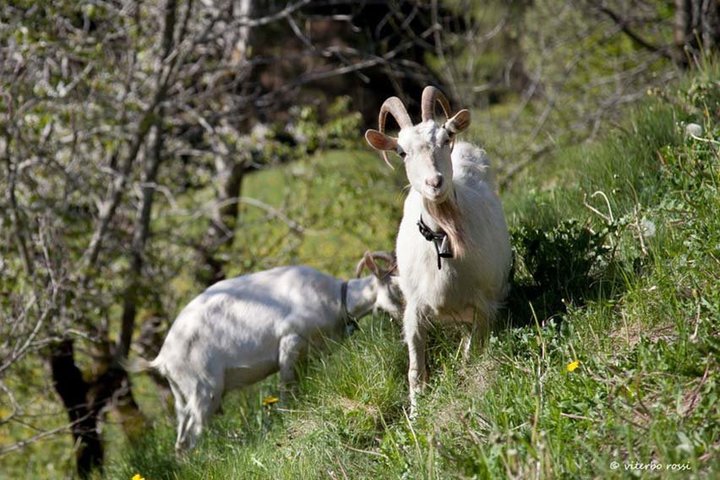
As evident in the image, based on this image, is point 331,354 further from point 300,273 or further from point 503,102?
point 503,102

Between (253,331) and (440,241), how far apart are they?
2.06 meters

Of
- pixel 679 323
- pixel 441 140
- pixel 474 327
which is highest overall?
pixel 441 140

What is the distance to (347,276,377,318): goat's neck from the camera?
691cm

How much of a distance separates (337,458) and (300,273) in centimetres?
232

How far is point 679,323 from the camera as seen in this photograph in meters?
4.41

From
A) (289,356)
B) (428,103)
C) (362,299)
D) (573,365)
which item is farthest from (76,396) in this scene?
(573,365)

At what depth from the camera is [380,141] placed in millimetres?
5375

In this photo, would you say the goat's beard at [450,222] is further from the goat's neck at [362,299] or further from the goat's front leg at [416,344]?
the goat's neck at [362,299]

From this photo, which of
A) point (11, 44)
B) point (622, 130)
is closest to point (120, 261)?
point (11, 44)

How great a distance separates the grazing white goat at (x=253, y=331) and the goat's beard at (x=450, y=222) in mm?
1432

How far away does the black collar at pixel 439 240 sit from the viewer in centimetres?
522

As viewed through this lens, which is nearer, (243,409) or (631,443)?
(631,443)

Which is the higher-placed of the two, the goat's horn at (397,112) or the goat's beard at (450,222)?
the goat's horn at (397,112)

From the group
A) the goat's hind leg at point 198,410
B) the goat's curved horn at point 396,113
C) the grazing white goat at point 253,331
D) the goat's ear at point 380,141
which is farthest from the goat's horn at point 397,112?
the goat's hind leg at point 198,410
